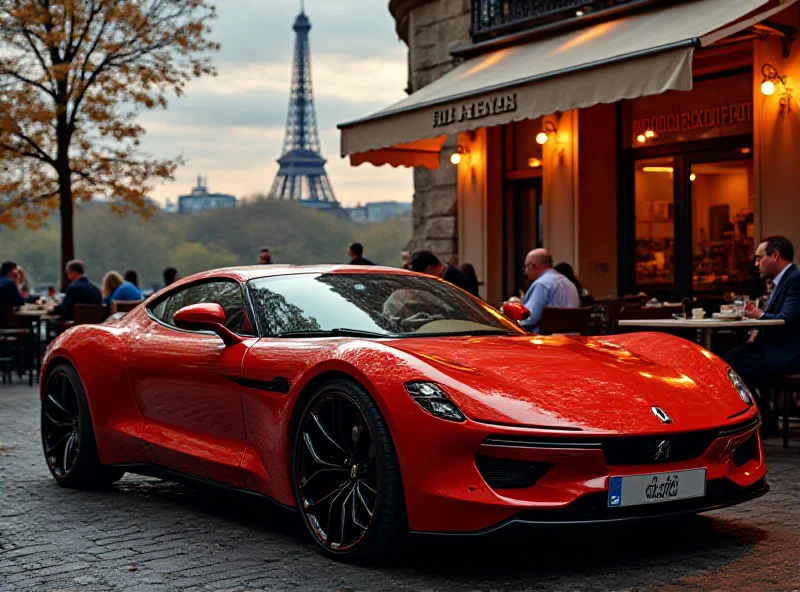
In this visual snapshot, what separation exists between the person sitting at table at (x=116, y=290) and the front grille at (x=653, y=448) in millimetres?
12674

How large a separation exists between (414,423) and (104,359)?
2773mm

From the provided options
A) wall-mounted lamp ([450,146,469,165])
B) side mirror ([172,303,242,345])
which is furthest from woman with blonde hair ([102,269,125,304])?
side mirror ([172,303,242,345])

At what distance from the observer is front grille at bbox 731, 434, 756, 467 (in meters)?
4.92

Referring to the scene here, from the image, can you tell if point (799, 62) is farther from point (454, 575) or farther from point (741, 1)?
point (454, 575)

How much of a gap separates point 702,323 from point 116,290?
32.9 feet

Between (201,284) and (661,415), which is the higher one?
(201,284)

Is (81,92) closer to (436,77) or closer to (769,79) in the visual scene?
(436,77)

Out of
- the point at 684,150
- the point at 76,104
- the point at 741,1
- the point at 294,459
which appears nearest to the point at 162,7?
the point at 76,104

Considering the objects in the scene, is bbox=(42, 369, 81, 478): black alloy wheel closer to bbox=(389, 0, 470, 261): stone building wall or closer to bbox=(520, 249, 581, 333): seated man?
bbox=(520, 249, 581, 333): seated man

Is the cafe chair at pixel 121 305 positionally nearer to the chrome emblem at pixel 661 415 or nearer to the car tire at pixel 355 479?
the car tire at pixel 355 479

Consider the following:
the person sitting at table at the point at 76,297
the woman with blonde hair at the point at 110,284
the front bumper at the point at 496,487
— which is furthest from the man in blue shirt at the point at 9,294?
the front bumper at the point at 496,487

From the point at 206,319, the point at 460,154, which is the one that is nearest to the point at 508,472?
the point at 206,319

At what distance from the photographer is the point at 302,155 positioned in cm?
9506

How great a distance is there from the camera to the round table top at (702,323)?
838 centimetres
